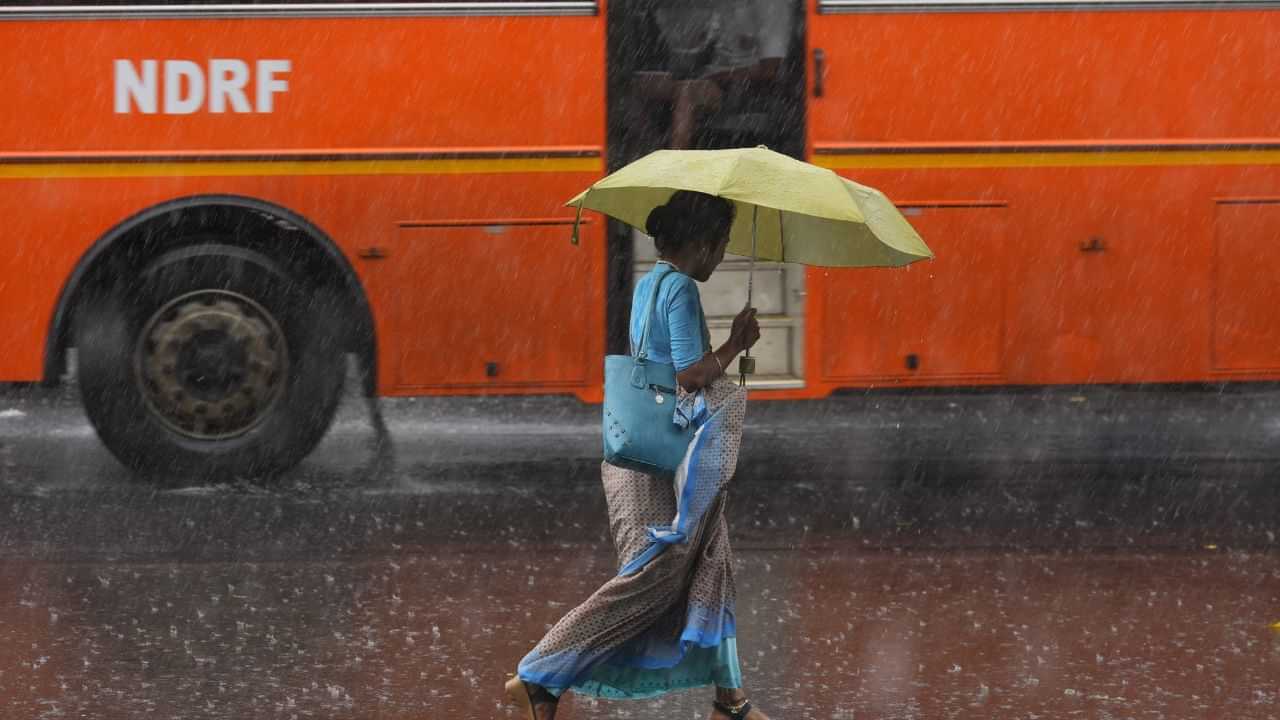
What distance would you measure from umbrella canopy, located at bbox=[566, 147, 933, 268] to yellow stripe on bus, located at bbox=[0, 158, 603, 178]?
10.7 ft

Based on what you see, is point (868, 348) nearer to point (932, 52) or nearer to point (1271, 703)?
point (932, 52)

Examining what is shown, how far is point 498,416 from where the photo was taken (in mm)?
11328

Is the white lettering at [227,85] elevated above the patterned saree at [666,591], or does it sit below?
above

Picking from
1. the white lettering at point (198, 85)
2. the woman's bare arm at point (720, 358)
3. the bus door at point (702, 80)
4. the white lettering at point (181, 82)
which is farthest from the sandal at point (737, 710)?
the white lettering at point (181, 82)

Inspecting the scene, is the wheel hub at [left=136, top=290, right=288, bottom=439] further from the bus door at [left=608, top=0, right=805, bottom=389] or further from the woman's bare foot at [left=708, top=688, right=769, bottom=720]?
A: the woman's bare foot at [left=708, top=688, right=769, bottom=720]

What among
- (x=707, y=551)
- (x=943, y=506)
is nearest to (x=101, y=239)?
(x=943, y=506)

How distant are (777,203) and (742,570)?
2773 millimetres

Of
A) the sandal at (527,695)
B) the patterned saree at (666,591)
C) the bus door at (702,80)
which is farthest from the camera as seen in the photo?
the bus door at (702,80)

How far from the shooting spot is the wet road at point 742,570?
554 centimetres

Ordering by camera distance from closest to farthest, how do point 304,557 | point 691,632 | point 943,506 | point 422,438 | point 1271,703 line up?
point 691,632 < point 1271,703 < point 304,557 < point 943,506 < point 422,438

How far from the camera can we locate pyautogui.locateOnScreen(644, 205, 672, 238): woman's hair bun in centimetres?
483

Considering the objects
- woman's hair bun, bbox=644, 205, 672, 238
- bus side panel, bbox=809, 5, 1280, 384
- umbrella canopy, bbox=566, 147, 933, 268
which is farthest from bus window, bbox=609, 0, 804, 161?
woman's hair bun, bbox=644, 205, 672, 238

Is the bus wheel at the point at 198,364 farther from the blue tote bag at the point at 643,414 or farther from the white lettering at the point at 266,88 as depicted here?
the blue tote bag at the point at 643,414

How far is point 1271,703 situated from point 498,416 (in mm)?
6549
